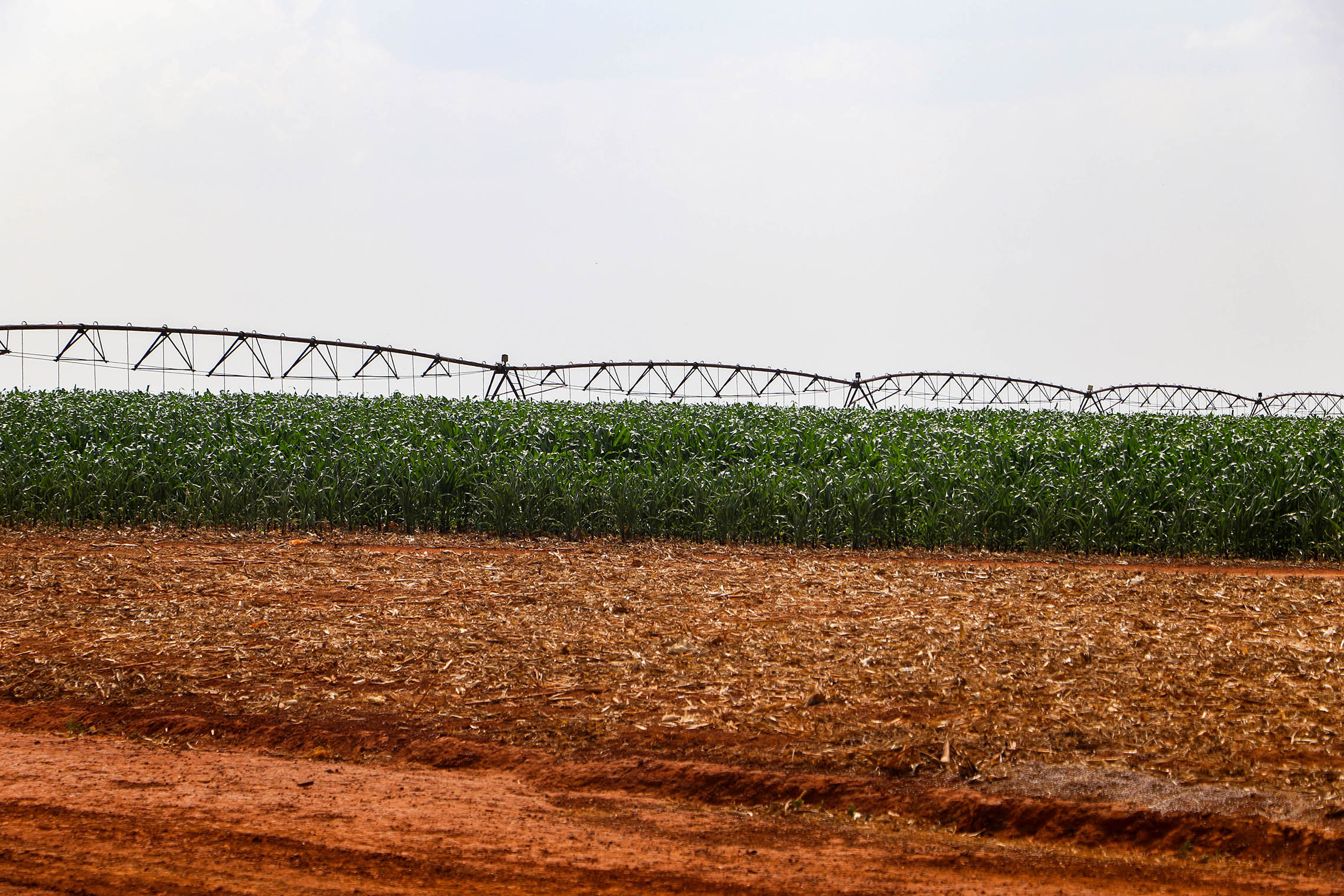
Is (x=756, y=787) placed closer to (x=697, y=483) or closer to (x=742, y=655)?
(x=742, y=655)

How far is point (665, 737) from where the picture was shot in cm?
459

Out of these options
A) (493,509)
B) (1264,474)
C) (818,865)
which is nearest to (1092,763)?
(818,865)

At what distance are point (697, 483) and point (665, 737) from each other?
7.87 metres

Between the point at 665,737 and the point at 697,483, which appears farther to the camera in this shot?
the point at 697,483

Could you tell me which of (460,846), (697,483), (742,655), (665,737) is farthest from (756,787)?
(697,483)

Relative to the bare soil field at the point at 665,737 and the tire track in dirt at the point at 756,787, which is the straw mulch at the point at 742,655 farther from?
the tire track in dirt at the point at 756,787

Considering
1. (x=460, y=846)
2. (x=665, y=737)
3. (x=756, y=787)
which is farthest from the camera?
(x=665, y=737)

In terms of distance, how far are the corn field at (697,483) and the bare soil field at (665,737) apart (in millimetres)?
3773

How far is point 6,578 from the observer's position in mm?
8156

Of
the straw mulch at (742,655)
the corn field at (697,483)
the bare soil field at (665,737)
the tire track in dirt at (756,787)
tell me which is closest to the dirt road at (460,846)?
the bare soil field at (665,737)

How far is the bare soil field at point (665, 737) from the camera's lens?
3359 millimetres

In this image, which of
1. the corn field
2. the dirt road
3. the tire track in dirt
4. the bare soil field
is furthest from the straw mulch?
the corn field

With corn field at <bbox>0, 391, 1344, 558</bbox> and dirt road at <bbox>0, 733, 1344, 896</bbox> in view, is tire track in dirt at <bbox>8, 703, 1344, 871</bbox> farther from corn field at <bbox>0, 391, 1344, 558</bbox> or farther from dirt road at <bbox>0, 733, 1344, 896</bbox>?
corn field at <bbox>0, 391, 1344, 558</bbox>

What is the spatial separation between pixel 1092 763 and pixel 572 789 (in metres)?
2.20
